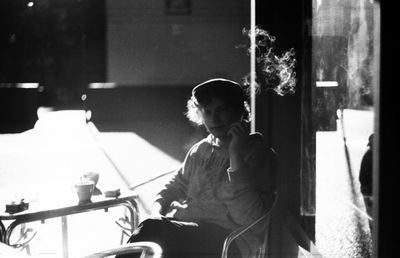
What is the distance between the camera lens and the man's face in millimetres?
2377

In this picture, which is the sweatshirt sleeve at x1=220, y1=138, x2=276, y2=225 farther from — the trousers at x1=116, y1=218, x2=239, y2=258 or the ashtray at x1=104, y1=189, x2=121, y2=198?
the ashtray at x1=104, y1=189, x2=121, y2=198

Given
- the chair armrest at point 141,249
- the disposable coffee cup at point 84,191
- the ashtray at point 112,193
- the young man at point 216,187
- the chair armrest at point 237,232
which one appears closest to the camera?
the chair armrest at point 141,249

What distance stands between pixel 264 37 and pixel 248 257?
1476 millimetres

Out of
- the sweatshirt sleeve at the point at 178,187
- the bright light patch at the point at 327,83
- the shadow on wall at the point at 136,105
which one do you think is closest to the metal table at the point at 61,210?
the sweatshirt sleeve at the point at 178,187

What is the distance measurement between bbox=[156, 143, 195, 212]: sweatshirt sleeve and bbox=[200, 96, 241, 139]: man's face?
0.21 metres

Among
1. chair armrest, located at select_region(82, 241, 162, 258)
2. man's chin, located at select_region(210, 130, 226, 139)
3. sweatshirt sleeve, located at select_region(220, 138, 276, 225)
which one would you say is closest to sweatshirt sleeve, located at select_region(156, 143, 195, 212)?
man's chin, located at select_region(210, 130, 226, 139)

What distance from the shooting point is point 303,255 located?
9.39ft

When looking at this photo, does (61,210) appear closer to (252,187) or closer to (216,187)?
(216,187)

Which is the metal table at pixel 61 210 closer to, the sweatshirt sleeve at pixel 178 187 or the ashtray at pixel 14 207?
the ashtray at pixel 14 207

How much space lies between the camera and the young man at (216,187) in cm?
220

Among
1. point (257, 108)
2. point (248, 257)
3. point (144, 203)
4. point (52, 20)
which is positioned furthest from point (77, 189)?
point (52, 20)

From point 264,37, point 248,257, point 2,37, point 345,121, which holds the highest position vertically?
point 2,37

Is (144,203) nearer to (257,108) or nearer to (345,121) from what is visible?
(257,108)

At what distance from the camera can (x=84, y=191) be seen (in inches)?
106
